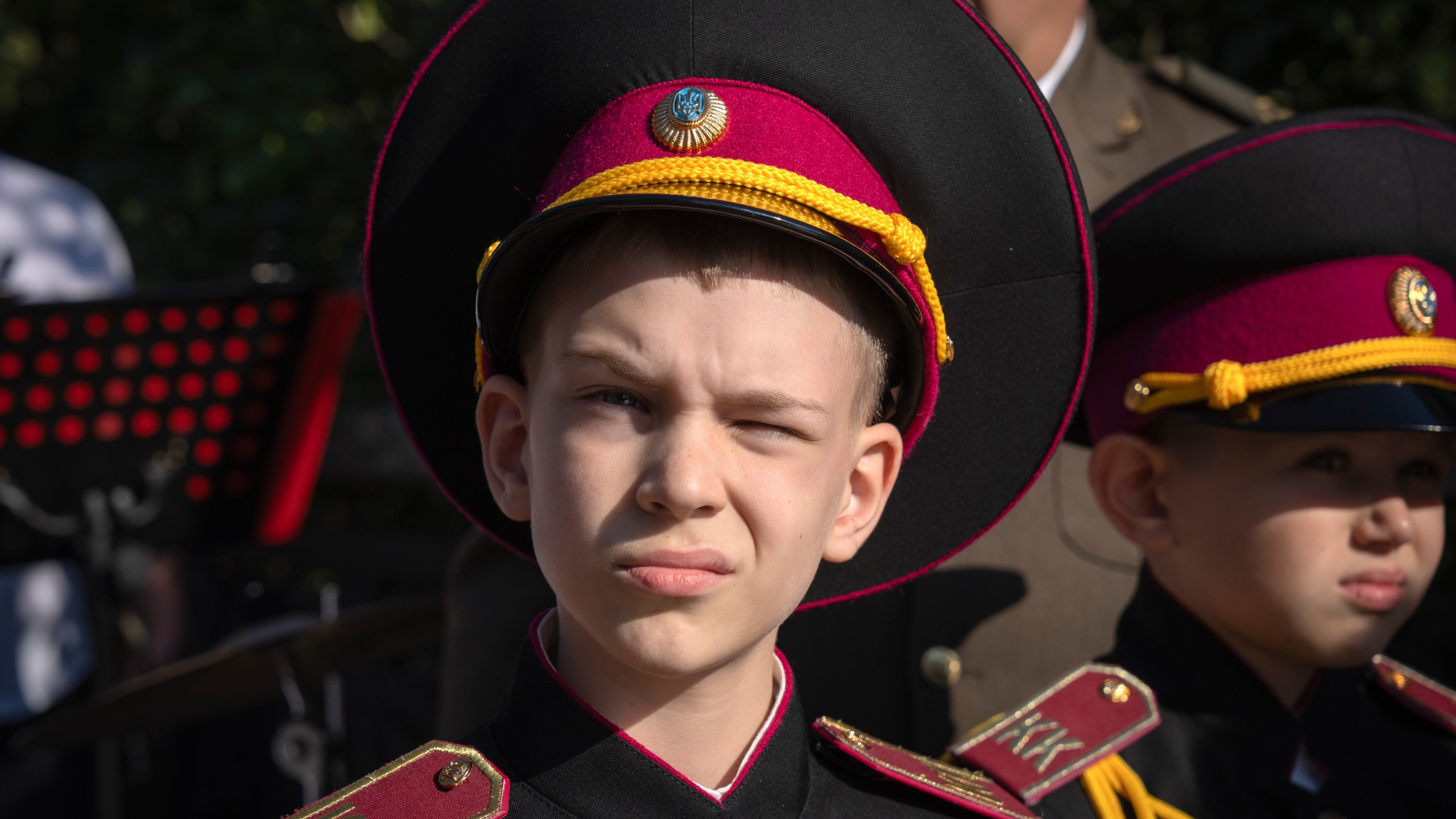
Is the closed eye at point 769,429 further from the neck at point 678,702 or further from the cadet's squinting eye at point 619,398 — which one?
the neck at point 678,702

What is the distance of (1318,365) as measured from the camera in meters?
1.54

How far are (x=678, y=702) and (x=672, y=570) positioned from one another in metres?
0.21

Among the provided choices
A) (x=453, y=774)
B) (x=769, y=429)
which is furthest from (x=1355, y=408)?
(x=453, y=774)

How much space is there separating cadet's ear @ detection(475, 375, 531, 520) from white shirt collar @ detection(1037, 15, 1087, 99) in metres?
1.29

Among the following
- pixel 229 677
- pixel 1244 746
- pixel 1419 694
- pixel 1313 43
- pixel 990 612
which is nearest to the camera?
pixel 1244 746

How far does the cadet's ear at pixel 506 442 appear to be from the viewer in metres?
1.26

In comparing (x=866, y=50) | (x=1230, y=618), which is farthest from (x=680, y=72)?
(x=1230, y=618)

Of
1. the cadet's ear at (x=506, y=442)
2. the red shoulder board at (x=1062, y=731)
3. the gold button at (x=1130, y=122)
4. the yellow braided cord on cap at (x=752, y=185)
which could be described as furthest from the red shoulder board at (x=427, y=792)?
the gold button at (x=1130, y=122)

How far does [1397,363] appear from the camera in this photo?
154 cm

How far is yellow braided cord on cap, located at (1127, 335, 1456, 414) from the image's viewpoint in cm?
154

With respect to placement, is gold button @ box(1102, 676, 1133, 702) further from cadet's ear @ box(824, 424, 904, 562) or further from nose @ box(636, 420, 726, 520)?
nose @ box(636, 420, 726, 520)

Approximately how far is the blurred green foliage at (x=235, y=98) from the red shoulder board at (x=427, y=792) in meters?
2.56

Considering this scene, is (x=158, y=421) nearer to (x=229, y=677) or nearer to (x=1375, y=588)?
(x=229, y=677)

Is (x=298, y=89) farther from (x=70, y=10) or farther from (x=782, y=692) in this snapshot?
(x=782, y=692)
